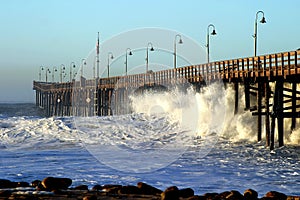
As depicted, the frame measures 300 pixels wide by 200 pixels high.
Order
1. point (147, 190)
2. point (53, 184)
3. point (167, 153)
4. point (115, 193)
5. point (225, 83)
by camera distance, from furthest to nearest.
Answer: point (225, 83) → point (167, 153) → point (53, 184) → point (147, 190) → point (115, 193)

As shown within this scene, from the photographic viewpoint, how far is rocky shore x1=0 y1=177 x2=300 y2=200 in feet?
38.5

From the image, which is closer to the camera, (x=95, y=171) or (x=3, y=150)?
(x=95, y=171)

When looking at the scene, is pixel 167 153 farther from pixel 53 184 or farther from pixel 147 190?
pixel 147 190

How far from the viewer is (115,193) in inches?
489

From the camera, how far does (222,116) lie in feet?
120

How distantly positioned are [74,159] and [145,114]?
2615cm

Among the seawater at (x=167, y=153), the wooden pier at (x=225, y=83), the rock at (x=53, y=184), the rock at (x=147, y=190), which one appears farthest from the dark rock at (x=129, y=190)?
the wooden pier at (x=225, y=83)

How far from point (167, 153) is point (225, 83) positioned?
11666 mm

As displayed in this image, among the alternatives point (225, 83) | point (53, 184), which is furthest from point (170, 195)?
point (225, 83)

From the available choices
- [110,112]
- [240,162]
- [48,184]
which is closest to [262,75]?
[240,162]

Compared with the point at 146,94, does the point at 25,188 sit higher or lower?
lower

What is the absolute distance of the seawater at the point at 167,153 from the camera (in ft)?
55.4

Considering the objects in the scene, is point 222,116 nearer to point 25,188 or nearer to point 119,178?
point 119,178

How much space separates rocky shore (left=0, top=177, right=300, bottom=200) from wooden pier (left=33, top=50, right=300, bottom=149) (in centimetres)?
1230
